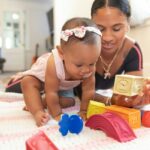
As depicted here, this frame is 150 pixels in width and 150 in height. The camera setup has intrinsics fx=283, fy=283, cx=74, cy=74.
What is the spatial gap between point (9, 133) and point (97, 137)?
20cm

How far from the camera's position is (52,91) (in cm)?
79

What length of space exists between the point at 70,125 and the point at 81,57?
0.55ft

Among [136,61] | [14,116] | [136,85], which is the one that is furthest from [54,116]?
[136,61]

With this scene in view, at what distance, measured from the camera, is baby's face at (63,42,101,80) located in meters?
0.69

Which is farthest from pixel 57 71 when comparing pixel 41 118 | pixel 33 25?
pixel 33 25

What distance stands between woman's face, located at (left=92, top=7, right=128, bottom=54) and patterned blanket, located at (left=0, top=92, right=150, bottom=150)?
317mm

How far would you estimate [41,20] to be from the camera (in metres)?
6.45

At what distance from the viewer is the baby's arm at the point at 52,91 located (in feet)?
2.54

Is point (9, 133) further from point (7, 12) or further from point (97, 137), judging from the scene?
point (7, 12)

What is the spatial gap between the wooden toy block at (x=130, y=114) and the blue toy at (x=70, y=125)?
0.11 metres

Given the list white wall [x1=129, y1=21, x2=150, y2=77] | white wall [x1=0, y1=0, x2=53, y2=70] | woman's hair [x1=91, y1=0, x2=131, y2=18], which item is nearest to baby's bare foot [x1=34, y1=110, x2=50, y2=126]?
woman's hair [x1=91, y1=0, x2=131, y2=18]

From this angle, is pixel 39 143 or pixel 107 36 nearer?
pixel 39 143

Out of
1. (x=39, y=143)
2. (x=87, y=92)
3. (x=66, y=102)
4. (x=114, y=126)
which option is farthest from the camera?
(x=66, y=102)

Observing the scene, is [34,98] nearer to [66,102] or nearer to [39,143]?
[66,102]
